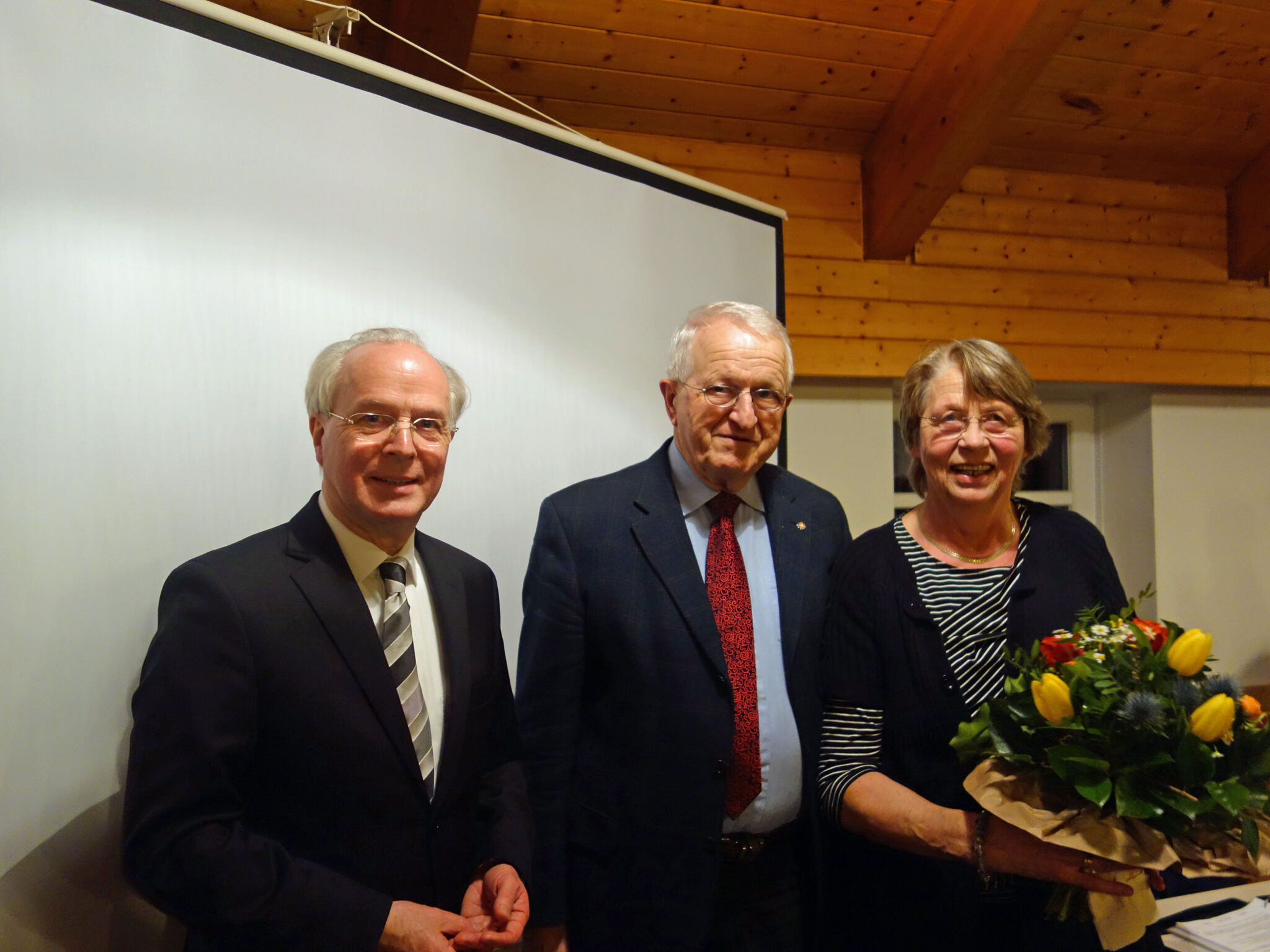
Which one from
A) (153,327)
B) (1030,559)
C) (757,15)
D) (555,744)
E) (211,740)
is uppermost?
(757,15)

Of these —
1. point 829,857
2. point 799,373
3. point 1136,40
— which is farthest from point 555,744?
point 1136,40

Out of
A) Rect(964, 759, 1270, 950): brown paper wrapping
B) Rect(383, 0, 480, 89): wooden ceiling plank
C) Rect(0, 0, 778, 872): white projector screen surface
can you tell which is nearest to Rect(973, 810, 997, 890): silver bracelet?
Rect(964, 759, 1270, 950): brown paper wrapping

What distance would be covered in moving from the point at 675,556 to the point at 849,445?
7.30ft

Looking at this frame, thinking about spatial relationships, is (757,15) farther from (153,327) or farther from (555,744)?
(555,744)

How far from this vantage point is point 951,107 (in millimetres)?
3102

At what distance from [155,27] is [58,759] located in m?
1.23

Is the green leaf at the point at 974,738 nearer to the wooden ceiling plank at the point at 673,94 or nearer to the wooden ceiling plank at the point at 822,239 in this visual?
the wooden ceiling plank at the point at 822,239

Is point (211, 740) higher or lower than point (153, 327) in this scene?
lower

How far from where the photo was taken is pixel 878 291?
3.63m

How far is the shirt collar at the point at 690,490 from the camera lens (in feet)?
5.89

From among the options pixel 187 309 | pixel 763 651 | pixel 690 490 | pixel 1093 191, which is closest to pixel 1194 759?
pixel 763 651

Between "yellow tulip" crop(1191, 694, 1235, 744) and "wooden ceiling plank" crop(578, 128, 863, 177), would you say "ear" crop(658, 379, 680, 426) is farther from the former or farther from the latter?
"wooden ceiling plank" crop(578, 128, 863, 177)

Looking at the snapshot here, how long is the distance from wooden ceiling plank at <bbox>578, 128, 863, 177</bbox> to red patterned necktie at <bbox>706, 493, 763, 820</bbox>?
6.58ft

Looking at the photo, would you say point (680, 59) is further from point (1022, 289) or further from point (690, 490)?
point (690, 490)
